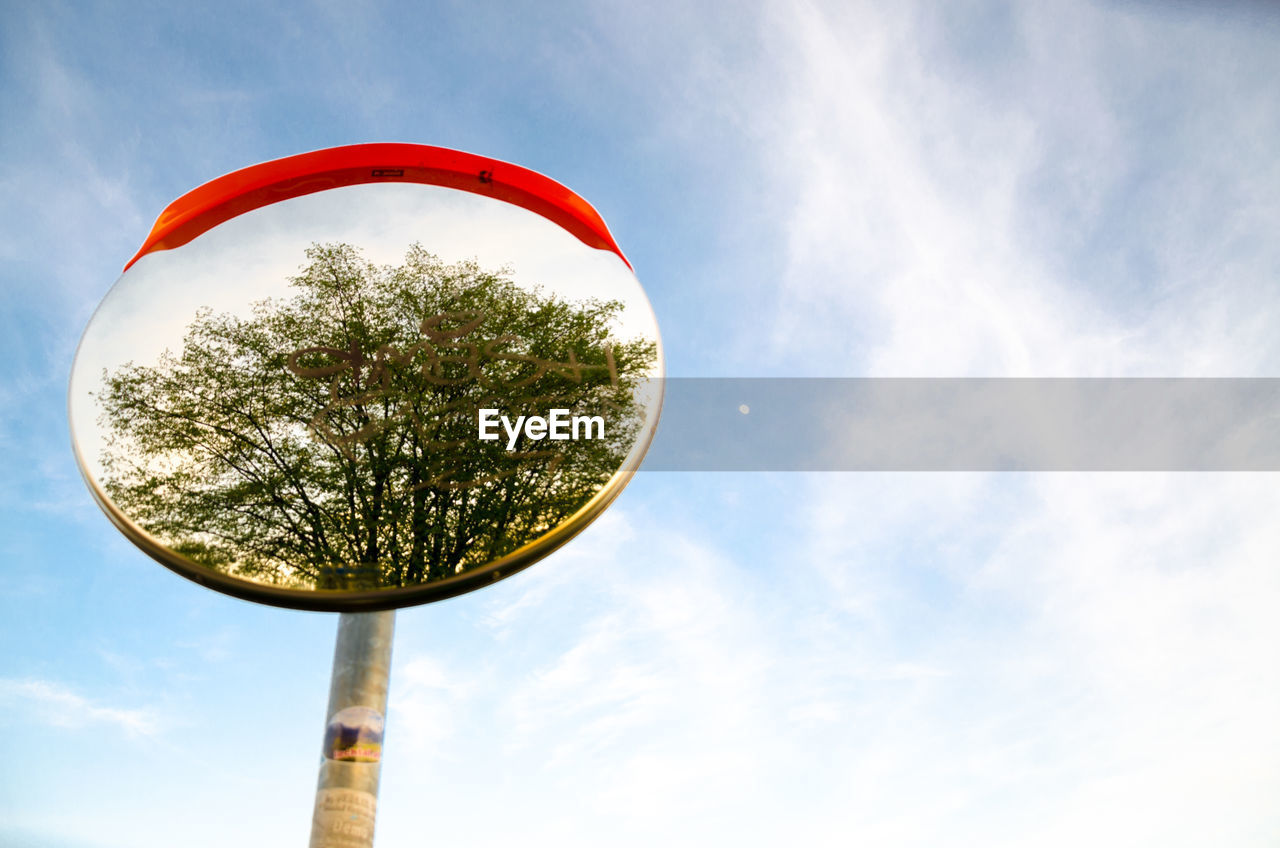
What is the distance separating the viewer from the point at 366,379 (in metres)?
2.40

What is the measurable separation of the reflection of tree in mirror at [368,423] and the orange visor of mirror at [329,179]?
0.21 meters

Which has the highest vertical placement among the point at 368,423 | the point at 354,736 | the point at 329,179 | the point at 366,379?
the point at 329,179

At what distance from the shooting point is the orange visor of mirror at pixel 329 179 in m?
2.40

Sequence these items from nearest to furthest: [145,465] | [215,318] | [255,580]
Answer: [255,580] < [145,465] < [215,318]

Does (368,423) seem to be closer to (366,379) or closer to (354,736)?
(366,379)

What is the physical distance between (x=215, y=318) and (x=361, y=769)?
1424mm

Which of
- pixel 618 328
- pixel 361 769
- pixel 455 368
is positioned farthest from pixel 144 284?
pixel 361 769

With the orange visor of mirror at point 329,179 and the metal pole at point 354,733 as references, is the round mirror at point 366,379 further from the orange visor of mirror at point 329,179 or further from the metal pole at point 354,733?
the metal pole at point 354,733

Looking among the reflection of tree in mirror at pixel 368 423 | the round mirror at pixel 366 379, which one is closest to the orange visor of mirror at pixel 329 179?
the round mirror at pixel 366 379

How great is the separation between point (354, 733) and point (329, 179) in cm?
167

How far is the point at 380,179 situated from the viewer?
246 cm

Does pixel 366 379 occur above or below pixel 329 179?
below

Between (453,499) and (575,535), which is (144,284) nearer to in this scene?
(453,499)

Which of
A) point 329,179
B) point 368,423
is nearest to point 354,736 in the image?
Result: point 368,423
